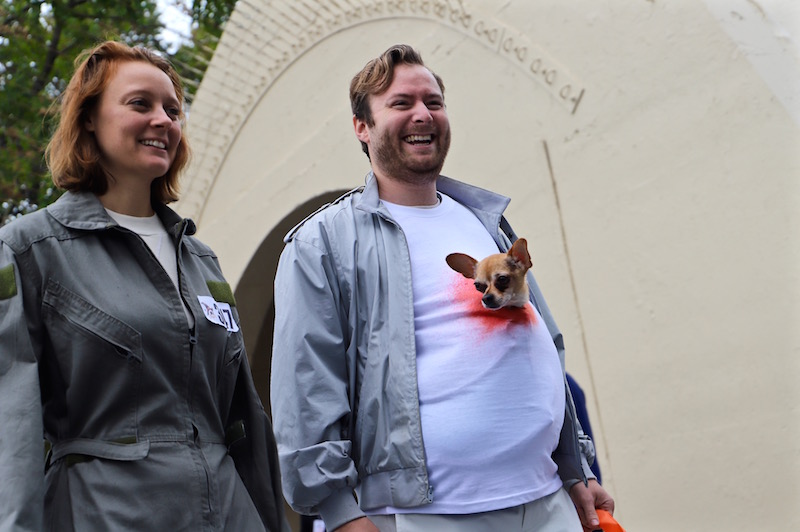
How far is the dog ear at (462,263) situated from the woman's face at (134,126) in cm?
78

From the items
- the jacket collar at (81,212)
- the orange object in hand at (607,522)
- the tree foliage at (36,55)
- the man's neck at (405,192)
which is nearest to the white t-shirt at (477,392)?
the man's neck at (405,192)

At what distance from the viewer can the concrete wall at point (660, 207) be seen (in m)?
4.04

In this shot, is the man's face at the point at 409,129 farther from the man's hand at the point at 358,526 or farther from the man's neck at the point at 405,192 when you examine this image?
the man's hand at the point at 358,526

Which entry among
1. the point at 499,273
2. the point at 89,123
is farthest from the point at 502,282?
the point at 89,123

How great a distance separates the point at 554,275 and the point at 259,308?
3.25 m

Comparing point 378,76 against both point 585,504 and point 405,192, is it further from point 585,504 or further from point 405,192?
point 585,504

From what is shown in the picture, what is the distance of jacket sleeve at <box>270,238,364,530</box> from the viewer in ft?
7.38

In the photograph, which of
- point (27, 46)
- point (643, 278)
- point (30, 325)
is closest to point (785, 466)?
point (643, 278)

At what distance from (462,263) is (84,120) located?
1053 mm

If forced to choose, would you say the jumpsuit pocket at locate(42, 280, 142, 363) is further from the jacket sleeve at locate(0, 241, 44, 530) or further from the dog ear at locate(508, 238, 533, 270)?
the dog ear at locate(508, 238, 533, 270)

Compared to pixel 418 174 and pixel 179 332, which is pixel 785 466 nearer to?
pixel 418 174

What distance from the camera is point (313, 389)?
233 centimetres

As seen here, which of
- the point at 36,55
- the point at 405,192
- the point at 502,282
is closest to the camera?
the point at 502,282

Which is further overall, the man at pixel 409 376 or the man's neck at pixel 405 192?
the man's neck at pixel 405 192
